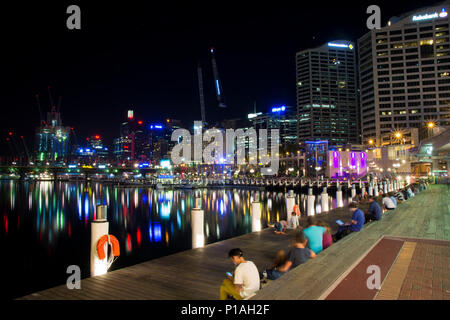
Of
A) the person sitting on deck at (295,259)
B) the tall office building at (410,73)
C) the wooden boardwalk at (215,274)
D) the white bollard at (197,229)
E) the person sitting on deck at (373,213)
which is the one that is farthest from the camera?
the tall office building at (410,73)

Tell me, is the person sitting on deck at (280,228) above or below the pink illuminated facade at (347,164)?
below

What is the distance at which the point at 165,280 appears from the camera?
7.61 metres

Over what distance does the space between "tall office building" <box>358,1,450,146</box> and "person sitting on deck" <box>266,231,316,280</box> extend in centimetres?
12661

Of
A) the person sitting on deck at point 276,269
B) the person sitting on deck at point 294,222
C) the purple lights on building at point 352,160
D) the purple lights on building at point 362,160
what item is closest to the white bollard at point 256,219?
the person sitting on deck at point 294,222

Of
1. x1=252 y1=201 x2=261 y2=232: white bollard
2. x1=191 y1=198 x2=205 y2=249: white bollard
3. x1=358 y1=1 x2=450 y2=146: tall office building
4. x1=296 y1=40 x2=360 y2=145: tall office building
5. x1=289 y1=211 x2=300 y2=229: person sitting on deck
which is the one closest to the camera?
x1=191 y1=198 x2=205 y2=249: white bollard

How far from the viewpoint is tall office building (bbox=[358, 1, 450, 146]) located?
12062 centimetres

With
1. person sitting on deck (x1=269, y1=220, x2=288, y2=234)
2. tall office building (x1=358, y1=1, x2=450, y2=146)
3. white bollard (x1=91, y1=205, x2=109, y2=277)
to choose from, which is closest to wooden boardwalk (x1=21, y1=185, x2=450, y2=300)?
white bollard (x1=91, y1=205, x2=109, y2=277)

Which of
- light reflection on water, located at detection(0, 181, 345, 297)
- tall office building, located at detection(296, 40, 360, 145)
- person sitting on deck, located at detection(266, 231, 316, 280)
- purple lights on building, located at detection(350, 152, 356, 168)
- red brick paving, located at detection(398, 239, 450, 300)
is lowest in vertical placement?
light reflection on water, located at detection(0, 181, 345, 297)

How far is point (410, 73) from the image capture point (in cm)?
12488

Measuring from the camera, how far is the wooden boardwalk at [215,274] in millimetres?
5891

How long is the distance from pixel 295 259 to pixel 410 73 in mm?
144088

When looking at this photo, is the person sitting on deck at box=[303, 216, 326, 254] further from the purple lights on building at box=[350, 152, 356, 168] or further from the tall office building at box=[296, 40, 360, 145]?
the tall office building at box=[296, 40, 360, 145]

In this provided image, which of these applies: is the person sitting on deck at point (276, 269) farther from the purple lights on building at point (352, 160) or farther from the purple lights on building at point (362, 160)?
the purple lights on building at point (362, 160)

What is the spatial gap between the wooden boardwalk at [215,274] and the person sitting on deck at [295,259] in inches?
7.3
